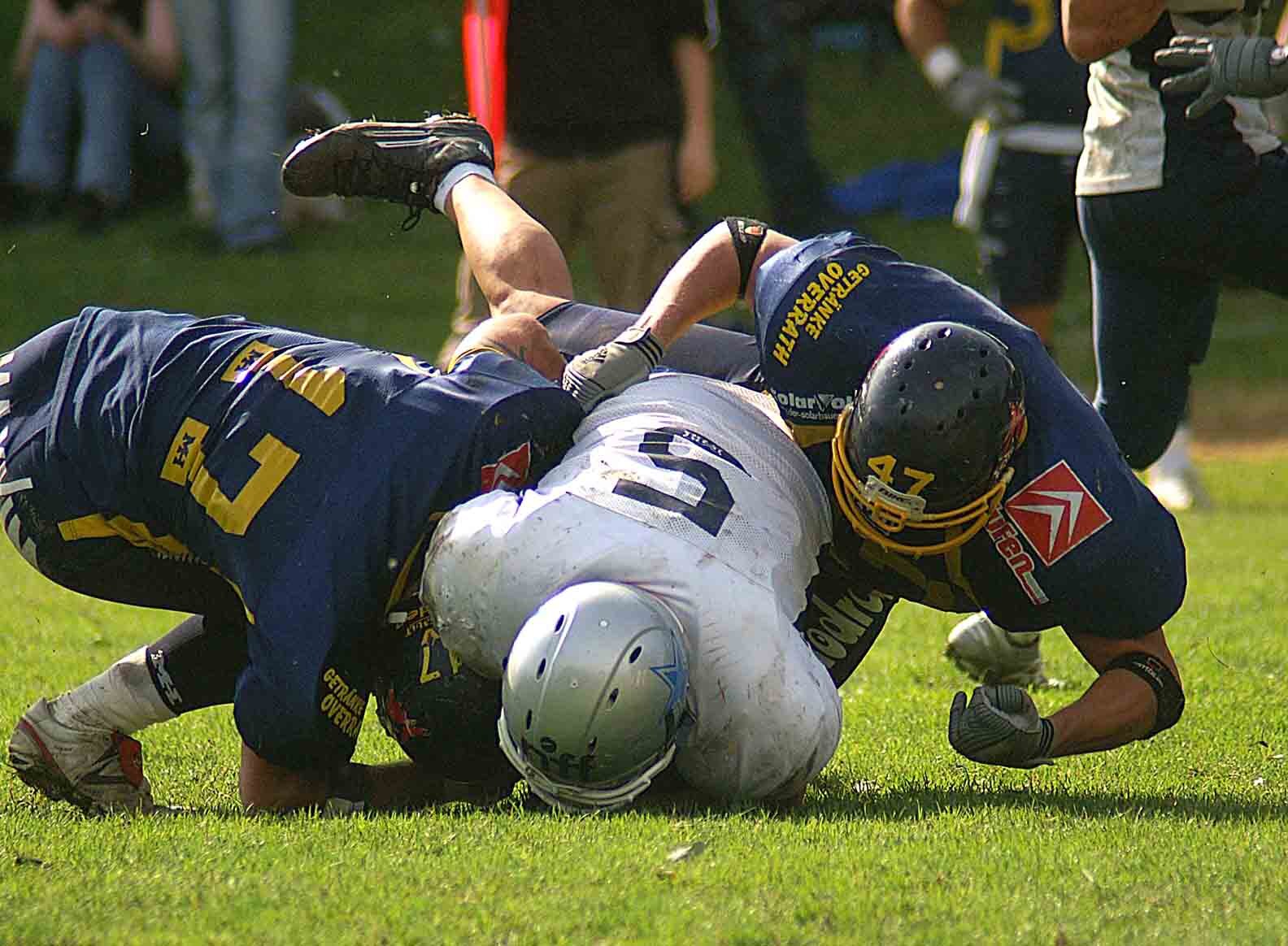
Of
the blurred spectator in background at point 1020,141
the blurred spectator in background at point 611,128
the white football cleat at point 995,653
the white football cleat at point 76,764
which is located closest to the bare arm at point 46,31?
the blurred spectator in background at point 611,128

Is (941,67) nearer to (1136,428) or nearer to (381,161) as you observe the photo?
(1136,428)

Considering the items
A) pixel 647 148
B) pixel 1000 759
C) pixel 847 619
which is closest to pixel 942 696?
pixel 847 619

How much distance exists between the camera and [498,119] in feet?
24.2

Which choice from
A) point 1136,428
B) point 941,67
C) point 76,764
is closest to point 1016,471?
point 1136,428

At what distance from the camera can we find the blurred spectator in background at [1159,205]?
4.96 meters

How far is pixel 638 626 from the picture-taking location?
3.42m

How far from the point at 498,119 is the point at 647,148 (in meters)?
0.63

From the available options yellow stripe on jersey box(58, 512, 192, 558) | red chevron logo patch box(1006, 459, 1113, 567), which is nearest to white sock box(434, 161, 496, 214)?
yellow stripe on jersey box(58, 512, 192, 558)

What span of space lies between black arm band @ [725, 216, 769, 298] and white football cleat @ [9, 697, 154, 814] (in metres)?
1.73

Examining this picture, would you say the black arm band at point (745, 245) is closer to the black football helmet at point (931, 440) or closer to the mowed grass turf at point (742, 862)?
the black football helmet at point (931, 440)

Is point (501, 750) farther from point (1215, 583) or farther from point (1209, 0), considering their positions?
point (1215, 583)

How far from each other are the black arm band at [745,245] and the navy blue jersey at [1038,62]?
11.8 ft

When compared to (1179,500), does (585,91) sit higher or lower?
higher

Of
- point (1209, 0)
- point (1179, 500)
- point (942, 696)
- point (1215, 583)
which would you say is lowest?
point (1179, 500)
